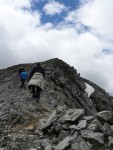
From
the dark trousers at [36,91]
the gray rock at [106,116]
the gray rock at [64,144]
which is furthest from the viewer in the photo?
the dark trousers at [36,91]

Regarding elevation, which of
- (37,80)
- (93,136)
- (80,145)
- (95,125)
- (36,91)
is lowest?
(80,145)

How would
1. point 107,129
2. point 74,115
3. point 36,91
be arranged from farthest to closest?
point 36,91 < point 74,115 < point 107,129

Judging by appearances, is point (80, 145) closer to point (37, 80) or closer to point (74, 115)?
point (74, 115)

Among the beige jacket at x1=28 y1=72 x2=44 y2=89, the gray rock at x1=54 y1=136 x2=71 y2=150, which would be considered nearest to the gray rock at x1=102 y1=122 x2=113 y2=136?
the gray rock at x1=54 y1=136 x2=71 y2=150

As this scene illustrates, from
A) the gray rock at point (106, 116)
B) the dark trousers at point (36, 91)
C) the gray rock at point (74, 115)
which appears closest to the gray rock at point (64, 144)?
the gray rock at point (74, 115)

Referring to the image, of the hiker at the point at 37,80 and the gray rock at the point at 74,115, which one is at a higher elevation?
the hiker at the point at 37,80

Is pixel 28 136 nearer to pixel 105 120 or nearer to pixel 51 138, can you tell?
pixel 51 138

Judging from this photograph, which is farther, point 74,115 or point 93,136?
point 74,115

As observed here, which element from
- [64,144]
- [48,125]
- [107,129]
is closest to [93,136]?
[107,129]

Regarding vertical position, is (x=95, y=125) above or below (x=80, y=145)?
above

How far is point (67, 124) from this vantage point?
1442cm

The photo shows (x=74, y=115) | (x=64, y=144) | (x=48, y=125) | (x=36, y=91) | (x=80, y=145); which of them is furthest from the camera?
(x=36, y=91)

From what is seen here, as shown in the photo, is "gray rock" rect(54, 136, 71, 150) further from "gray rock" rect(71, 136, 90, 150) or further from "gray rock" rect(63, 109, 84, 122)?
"gray rock" rect(63, 109, 84, 122)

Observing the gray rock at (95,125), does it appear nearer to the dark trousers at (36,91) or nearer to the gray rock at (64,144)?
the gray rock at (64,144)
